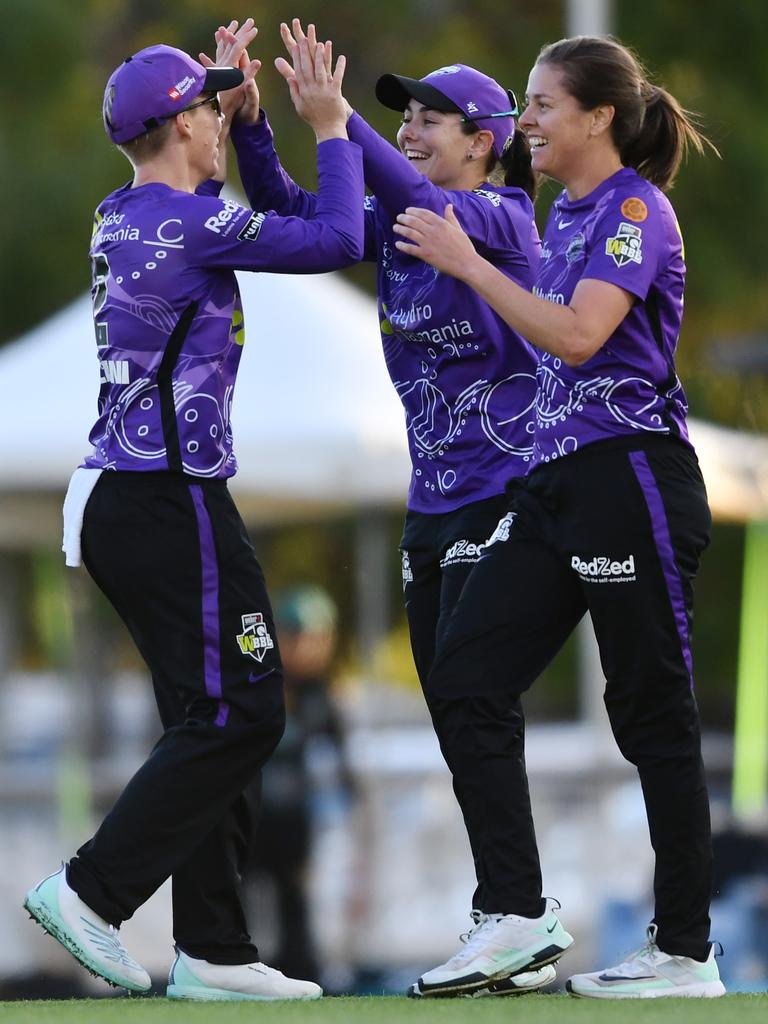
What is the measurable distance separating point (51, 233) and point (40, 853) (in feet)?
30.1

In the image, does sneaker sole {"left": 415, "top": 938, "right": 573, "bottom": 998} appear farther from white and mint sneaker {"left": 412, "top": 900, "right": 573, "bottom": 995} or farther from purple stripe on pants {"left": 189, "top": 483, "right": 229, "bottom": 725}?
purple stripe on pants {"left": 189, "top": 483, "right": 229, "bottom": 725}

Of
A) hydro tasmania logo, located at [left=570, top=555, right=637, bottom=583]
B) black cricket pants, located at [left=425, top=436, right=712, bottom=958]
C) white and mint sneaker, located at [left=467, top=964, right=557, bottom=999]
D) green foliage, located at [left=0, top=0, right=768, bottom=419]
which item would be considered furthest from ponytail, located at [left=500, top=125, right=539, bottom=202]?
green foliage, located at [left=0, top=0, right=768, bottom=419]

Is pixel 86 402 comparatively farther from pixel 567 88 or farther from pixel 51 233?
pixel 51 233

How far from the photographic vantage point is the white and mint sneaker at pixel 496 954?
4.27m

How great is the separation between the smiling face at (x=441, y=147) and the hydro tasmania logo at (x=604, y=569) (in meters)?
1.08

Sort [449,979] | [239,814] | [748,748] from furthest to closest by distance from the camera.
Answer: [748,748], [239,814], [449,979]

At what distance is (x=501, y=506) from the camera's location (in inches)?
182

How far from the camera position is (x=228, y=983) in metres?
4.51

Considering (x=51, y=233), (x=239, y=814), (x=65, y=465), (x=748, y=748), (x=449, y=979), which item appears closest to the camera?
(x=449, y=979)

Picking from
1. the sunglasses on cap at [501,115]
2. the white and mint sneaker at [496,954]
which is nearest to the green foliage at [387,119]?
the sunglasses on cap at [501,115]

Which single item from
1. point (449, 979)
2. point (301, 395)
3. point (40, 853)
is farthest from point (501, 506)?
point (40, 853)

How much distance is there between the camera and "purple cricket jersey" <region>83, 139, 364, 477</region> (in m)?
4.37

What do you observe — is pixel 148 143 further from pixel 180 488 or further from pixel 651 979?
pixel 651 979

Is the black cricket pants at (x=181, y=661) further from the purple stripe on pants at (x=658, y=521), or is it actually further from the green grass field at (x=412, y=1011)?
the purple stripe on pants at (x=658, y=521)
